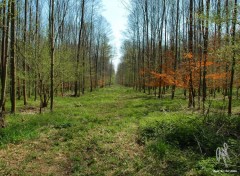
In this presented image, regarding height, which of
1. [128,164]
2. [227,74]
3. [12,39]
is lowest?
[128,164]

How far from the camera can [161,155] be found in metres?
6.00

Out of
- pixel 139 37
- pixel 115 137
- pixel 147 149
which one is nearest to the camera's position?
pixel 147 149

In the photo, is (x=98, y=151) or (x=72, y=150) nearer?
(x=98, y=151)

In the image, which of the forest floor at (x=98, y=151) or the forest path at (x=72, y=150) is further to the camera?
the forest path at (x=72, y=150)

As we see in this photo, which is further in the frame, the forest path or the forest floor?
the forest path

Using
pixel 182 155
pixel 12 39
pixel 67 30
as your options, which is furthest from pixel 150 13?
pixel 182 155

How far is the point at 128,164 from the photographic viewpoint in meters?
5.59

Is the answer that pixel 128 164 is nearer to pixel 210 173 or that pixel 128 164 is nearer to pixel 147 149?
pixel 147 149

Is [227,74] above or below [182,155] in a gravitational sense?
above

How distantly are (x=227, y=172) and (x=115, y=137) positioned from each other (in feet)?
12.9

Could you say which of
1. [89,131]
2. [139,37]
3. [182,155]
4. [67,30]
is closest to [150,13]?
[139,37]

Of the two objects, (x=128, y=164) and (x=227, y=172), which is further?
(x=128, y=164)

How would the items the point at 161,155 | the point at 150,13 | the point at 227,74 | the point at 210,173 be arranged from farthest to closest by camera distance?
1. the point at 150,13
2. the point at 227,74
3. the point at 161,155
4. the point at 210,173

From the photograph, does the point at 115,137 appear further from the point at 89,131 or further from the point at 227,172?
the point at 227,172
